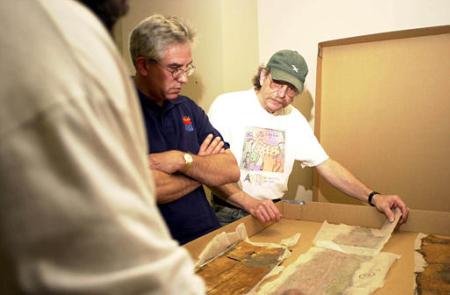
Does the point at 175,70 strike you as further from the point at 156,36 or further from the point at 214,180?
the point at 214,180

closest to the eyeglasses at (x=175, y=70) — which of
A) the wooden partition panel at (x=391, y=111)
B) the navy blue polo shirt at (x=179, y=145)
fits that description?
the navy blue polo shirt at (x=179, y=145)

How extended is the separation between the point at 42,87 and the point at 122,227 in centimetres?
14

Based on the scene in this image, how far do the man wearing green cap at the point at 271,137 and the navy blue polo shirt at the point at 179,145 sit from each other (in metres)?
0.35

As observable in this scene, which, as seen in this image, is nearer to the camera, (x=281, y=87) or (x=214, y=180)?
(x=214, y=180)

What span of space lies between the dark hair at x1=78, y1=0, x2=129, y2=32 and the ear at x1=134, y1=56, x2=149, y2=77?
2.99 feet

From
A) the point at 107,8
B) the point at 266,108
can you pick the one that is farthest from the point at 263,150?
the point at 107,8

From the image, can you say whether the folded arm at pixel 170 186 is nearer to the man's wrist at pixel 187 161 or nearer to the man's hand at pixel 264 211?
the man's wrist at pixel 187 161

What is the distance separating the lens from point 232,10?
219cm

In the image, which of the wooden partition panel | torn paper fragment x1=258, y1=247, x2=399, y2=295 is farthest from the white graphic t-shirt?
torn paper fragment x1=258, y1=247, x2=399, y2=295

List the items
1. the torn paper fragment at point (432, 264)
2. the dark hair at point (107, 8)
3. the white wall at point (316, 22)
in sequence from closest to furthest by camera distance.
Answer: the dark hair at point (107, 8) < the torn paper fragment at point (432, 264) < the white wall at point (316, 22)

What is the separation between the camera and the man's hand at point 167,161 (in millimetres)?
1224

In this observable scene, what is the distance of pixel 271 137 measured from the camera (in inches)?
72.8

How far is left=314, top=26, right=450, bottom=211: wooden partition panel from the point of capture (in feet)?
6.29

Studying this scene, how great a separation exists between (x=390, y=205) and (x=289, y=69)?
0.77 meters
